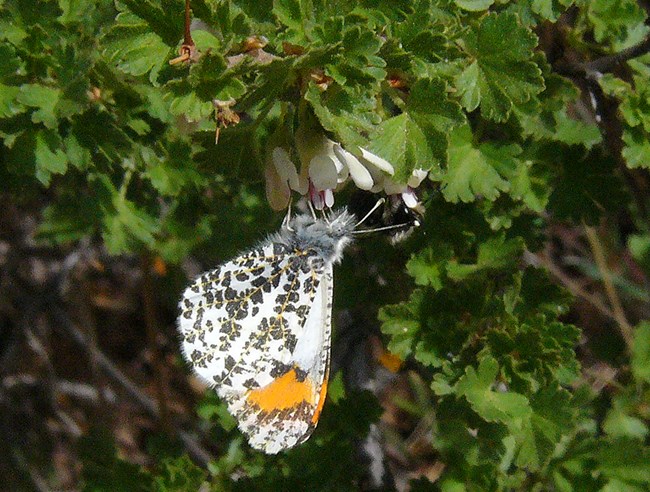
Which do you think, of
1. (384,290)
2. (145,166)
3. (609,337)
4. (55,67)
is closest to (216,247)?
(145,166)

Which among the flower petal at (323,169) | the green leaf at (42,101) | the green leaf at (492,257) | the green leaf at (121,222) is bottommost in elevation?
the green leaf at (492,257)

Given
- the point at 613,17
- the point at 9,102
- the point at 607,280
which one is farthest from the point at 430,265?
the point at 607,280

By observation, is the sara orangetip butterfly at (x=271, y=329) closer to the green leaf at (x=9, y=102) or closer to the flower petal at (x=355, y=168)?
the flower petal at (x=355, y=168)

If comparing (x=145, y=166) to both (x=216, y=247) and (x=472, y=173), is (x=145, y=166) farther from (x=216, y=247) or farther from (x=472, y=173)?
(x=472, y=173)

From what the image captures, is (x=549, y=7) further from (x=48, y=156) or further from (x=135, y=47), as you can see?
(x=48, y=156)

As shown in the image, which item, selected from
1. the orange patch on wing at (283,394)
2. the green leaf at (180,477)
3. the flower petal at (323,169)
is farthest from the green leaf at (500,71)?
the green leaf at (180,477)

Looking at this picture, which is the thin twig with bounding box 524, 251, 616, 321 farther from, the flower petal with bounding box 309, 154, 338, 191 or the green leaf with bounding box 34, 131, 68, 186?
the green leaf with bounding box 34, 131, 68, 186
